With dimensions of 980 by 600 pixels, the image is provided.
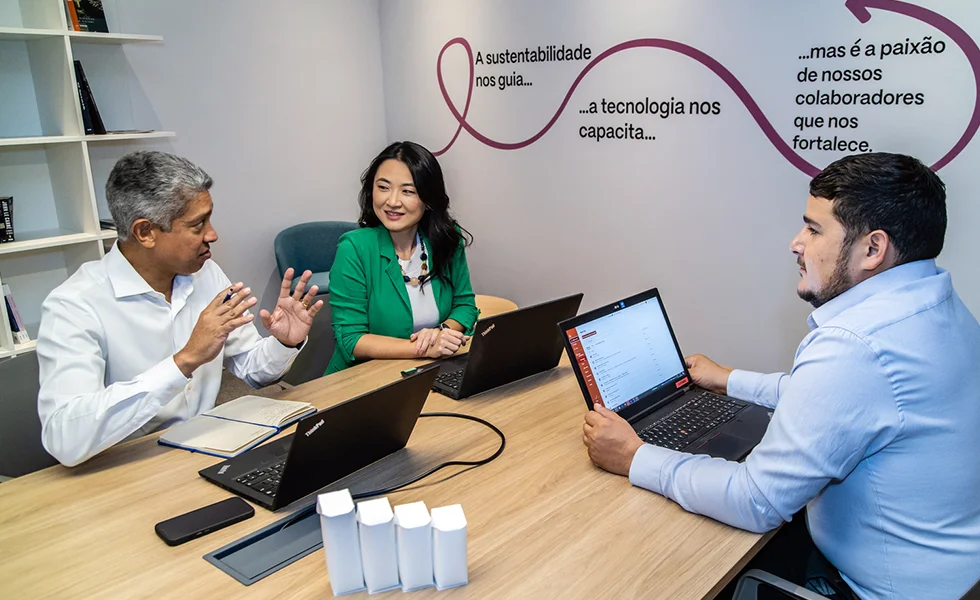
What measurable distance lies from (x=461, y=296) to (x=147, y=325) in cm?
118

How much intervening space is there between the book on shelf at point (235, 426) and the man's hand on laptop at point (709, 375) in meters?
1.08

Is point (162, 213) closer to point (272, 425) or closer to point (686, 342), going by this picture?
point (272, 425)

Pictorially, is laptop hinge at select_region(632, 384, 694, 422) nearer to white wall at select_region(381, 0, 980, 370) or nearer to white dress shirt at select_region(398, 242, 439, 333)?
white dress shirt at select_region(398, 242, 439, 333)

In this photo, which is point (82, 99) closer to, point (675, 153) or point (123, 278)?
point (123, 278)

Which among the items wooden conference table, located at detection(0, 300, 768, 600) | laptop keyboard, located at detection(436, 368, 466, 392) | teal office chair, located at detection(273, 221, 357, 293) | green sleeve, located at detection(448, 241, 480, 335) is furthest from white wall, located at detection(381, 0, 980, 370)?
wooden conference table, located at detection(0, 300, 768, 600)

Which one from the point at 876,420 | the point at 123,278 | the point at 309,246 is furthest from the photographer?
the point at 309,246

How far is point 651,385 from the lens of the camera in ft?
6.34

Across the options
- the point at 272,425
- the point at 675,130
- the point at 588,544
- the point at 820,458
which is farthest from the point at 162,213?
the point at 675,130

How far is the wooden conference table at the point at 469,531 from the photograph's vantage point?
1276mm

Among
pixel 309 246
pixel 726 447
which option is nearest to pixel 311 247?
pixel 309 246

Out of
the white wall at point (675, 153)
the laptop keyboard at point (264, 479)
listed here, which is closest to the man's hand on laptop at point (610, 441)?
the laptop keyboard at point (264, 479)

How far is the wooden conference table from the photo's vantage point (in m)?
1.28

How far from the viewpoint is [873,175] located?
1.50 metres

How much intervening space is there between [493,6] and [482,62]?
307 mm
